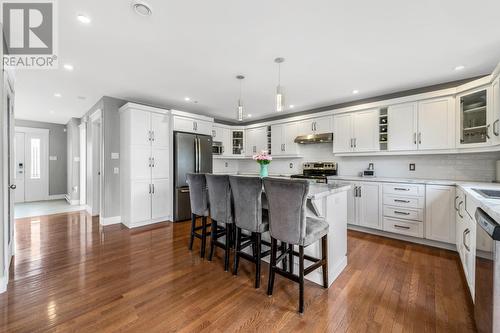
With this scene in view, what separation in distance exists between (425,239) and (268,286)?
268 cm

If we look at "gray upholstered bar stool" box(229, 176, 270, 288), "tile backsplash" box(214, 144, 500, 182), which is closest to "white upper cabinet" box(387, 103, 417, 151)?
"tile backsplash" box(214, 144, 500, 182)

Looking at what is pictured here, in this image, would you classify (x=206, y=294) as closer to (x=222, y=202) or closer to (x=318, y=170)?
(x=222, y=202)

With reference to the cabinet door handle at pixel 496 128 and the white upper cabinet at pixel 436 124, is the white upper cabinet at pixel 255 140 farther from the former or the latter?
the cabinet door handle at pixel 496 128

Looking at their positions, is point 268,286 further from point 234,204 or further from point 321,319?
point 234,204

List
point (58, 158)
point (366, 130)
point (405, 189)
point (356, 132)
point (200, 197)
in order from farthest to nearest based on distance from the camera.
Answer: point (58, 158), point (356, 132), point (366, 130), point (405, 189), point (200, 197)

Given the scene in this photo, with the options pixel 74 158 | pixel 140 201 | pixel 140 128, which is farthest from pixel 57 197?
pixel 140 128

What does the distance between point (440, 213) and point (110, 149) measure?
559 centimetres

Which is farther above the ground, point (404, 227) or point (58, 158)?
point (58, 158)

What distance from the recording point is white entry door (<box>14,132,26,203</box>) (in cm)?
632

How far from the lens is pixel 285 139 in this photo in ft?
17.3

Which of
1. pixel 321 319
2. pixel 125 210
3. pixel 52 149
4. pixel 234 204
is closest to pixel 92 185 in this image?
pixel 125 210

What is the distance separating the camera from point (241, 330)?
1.56 meters

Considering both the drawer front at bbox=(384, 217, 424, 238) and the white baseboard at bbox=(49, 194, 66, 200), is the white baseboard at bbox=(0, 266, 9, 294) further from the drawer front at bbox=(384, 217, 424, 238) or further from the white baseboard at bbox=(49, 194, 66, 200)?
the white baseboard at bbox=(49, 194, 66, 200)

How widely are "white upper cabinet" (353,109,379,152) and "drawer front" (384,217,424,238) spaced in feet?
4.26
